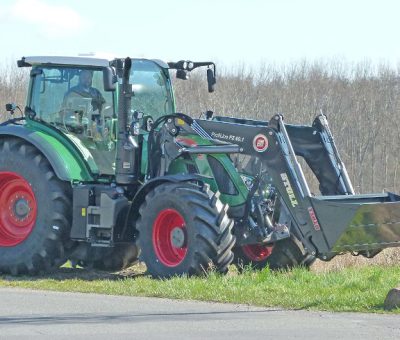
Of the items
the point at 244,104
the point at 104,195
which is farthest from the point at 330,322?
the point at 244,104

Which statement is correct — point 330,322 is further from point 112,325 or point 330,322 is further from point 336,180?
point 336,180

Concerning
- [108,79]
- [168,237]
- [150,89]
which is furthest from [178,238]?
[150,89]

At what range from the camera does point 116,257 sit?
55.4 feet

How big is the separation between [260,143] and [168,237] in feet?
5.82

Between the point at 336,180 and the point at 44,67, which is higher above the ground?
the point at 44,67

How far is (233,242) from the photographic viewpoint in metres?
14.5

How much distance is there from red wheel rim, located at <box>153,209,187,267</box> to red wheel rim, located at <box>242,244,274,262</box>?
1383 millimetres

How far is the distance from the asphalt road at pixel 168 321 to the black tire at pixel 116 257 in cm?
380

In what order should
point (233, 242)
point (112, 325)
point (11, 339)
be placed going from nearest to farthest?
point (11, 339)
point (112, 325)
point (233, 242)

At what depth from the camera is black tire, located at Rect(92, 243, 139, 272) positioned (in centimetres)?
1670

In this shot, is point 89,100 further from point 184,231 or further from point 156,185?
point 184,231

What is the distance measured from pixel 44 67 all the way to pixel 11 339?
24.3ft

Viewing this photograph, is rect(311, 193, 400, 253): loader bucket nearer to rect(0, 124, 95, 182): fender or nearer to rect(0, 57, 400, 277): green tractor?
rect(0, 57, 400, 277): green tractor

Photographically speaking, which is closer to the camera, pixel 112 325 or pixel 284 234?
pixel 112 325
